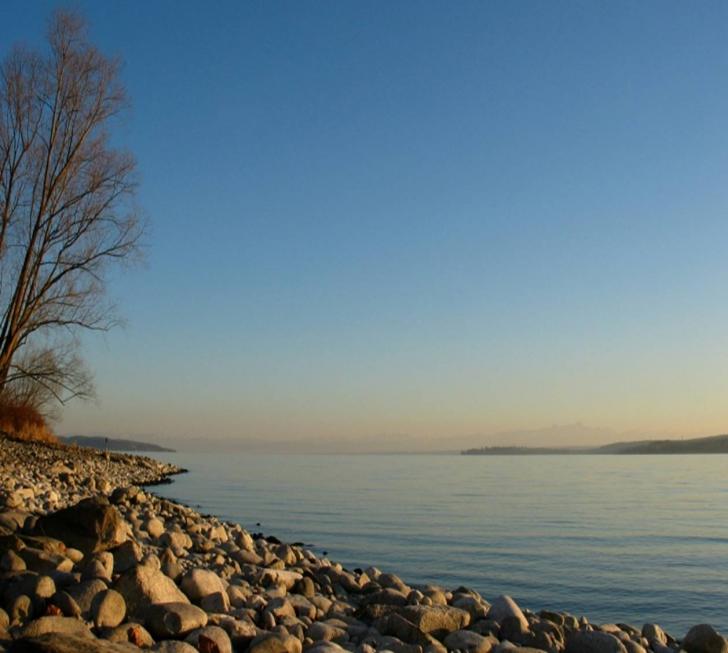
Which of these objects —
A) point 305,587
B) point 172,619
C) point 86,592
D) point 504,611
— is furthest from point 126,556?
point 504,611

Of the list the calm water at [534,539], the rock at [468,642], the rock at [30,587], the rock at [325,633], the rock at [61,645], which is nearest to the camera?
the rock at [61,645]

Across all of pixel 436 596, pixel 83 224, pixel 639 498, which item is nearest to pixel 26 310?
pixel 83 224

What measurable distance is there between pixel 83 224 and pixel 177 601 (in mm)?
14964

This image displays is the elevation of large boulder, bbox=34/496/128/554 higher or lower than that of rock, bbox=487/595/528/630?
higher

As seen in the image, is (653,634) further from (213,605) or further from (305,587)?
(213,605)

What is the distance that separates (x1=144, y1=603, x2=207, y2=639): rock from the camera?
5.07 metres

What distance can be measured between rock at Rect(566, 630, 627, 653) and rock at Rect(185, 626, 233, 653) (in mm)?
3104

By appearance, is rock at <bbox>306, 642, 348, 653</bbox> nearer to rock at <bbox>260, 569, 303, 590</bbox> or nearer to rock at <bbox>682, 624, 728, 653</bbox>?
rock at <bbox>260, 569, 303, 590</bbox>

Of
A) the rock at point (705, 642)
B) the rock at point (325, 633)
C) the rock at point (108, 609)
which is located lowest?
the rock at point (705, 642)

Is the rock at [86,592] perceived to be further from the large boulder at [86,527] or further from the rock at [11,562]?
the large boulder at [86,527]

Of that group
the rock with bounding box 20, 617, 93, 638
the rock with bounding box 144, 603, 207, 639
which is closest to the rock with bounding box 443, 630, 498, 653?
the rock with bounding box 144, 603, 207, 639

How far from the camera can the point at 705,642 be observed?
730cm

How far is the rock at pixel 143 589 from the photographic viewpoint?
534cm

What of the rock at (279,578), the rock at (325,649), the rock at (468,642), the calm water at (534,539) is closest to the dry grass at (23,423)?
the calm water at (534,539)
